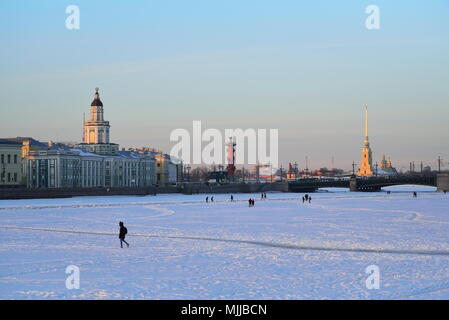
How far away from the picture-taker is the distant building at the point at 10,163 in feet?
270

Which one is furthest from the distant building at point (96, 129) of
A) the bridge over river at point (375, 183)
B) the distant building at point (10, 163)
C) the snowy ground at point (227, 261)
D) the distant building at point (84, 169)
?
the snowy ground at point (227, 261)

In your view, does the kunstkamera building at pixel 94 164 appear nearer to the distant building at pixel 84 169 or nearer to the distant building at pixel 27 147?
the distant building at pixel 84 169

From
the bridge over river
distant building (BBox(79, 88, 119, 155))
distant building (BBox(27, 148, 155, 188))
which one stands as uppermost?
distant building (BBox(79, 88, 119, 155))

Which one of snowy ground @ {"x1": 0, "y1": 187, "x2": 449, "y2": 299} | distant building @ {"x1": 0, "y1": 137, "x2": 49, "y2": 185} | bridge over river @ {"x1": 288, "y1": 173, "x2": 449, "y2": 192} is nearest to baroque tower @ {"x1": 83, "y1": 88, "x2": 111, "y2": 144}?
distant building @ {"x1": 0, "y1": 137, "x2": 49, "y2": 185}

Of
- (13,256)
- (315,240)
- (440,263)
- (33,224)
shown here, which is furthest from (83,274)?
(33,224)

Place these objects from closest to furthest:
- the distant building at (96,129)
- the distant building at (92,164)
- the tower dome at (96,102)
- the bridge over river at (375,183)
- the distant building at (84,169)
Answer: the distant building at (84,169) → the distant building at (92,164) → the bridge over river at (375,183) → the distant building at (96,129) → the tower dome at (96,102)

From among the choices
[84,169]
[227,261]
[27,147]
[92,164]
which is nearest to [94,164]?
[92,164]

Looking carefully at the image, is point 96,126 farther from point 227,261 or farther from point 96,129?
point 227,261

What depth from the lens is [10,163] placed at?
83.4 m

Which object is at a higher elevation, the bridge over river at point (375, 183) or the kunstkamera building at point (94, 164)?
the kunstkamera building at point (94, 164)

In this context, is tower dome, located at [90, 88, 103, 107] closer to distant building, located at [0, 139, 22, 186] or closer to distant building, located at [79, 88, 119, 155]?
distant building, located at [79, 88, 119, 155]

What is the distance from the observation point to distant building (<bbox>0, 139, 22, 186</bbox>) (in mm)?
82250

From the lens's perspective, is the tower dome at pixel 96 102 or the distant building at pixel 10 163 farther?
the tower dome at pixel 96 102
